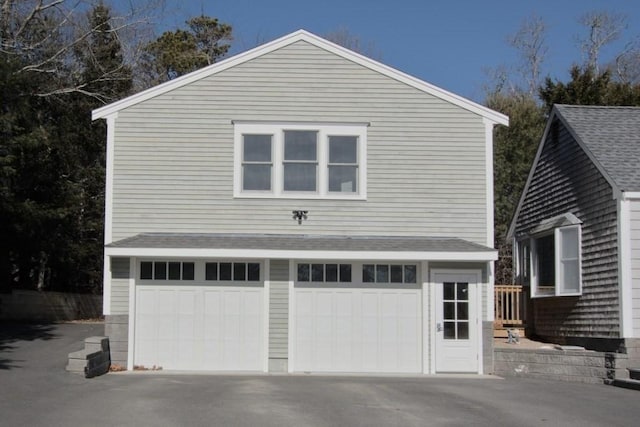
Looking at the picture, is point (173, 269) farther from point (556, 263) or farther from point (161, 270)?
point (556, 263)

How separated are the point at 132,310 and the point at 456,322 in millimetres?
6798

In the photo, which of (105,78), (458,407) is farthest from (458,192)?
(105,78)

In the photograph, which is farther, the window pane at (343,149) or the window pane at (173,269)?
the window pane at (343,149)

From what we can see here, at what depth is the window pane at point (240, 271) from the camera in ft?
57.5

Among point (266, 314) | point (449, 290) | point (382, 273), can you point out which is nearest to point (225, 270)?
point (266, 314)

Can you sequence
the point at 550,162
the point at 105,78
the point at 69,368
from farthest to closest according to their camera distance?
the point at 105,78, the point at 550,162, the point at 69,368

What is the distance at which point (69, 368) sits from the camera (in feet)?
50.4

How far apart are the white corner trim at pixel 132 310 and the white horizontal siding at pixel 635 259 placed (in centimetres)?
1015

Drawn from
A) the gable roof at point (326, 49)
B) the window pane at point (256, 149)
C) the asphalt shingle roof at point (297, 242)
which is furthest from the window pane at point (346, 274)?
the gable roof at point (326, 49)

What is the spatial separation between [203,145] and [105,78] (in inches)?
599

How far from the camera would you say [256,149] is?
17.9 meters

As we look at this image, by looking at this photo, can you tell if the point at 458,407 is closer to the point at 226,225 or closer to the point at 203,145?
the point at 226,225

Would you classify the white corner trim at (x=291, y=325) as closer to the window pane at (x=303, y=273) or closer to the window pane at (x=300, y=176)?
the window pane at (x=303, y=273)

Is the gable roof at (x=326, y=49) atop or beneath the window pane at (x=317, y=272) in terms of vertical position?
atop
